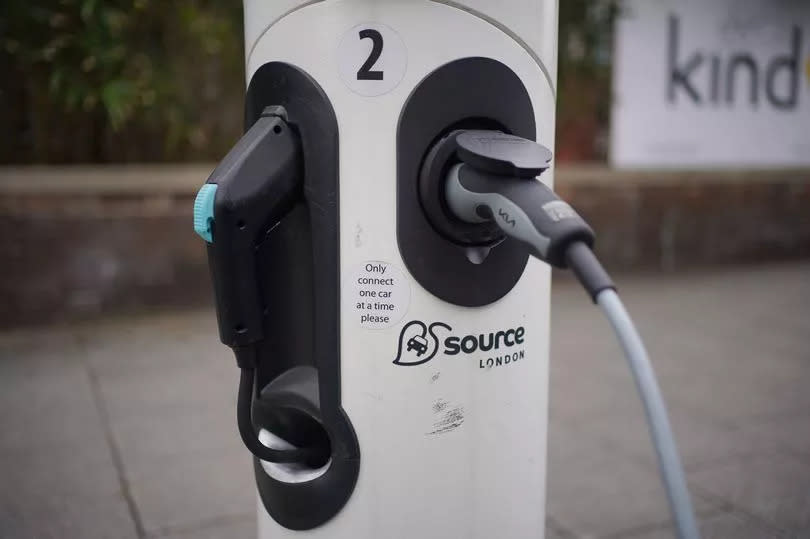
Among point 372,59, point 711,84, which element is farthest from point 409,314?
point 711,84

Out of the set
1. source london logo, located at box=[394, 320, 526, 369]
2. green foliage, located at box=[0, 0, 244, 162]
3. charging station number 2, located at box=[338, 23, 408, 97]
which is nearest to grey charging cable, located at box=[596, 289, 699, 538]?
source london logo, located at box=[394, 320, 526, 369]

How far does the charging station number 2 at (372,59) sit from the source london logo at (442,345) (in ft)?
1.48

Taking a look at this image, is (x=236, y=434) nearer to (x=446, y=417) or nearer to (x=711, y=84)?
(x=446, y=417)

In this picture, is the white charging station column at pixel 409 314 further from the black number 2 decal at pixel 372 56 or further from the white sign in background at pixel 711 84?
the white sign in background at pixel 711 84

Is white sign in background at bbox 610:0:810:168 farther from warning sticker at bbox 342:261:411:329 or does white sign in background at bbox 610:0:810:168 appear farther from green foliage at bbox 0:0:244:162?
warning sticker at bbox 342:261:411:329

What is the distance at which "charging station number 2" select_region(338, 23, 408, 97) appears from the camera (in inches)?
59.7

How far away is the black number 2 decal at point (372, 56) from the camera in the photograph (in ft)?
4.98

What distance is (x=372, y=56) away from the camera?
1.52 m

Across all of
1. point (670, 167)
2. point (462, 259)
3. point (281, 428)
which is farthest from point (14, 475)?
point (670, 167)

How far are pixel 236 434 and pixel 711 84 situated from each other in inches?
251

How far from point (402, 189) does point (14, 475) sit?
2.60 m

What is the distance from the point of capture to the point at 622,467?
352 centimetres

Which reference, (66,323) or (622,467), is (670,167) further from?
(66,323)

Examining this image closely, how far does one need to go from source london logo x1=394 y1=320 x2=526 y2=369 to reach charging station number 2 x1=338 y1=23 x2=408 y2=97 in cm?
45
